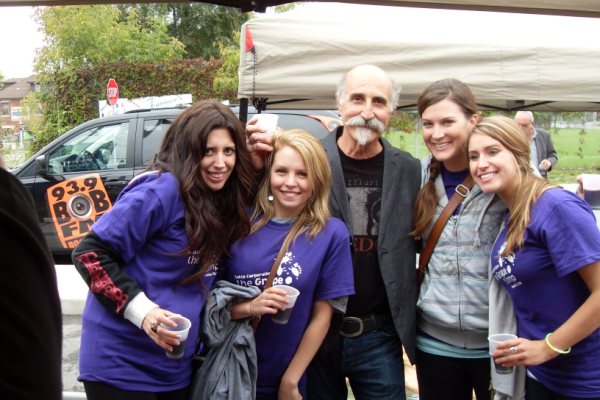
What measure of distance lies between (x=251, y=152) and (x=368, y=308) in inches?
34.2

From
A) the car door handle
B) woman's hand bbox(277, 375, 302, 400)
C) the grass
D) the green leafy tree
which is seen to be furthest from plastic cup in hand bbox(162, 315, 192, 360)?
the green leafy tree

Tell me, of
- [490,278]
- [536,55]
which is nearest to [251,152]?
[490,278]

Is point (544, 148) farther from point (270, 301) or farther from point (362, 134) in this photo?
point (270, 301)

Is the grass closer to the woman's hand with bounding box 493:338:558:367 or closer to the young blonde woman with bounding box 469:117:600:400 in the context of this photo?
the young blonde woman with bounding box 469:117:600:400

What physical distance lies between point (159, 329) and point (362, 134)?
1187mm

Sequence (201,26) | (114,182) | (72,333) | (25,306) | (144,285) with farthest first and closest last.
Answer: (201,26), (114,182), (72,333), (144,285), (25,306)

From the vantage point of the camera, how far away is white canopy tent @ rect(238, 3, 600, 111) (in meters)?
2.95

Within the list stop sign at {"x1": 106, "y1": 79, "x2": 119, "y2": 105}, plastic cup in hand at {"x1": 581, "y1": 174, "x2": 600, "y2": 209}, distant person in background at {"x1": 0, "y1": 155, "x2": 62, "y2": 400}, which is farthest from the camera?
stop sign at {"x1": 106, "y1": 79, "x2": 119, "y2": 105}

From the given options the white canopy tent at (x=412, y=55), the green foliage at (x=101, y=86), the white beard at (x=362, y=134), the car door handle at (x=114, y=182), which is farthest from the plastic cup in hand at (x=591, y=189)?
the green foliage at (x=101, y=86)

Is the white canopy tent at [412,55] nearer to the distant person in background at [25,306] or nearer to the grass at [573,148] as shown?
the distant person in background at [25,306]

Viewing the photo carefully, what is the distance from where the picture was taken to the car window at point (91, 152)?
24.2ft

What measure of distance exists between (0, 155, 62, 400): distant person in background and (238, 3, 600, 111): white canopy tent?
7.21 ft

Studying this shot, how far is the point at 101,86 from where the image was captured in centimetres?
1647

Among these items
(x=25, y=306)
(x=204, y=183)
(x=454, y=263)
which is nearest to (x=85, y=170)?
(x=204, y=183)
